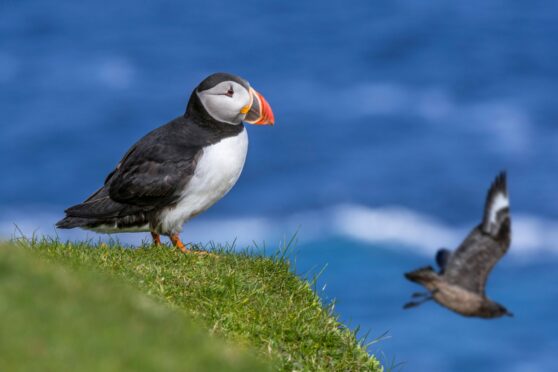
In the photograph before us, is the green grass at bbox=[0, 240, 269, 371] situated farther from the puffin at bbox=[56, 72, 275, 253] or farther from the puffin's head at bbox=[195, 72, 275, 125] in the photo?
the puffin's head at bbox=[195, 72, 275, 125]

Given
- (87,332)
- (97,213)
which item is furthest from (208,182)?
(87,332)

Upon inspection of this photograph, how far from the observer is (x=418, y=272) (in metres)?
5.91

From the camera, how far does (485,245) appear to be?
18.9 feet

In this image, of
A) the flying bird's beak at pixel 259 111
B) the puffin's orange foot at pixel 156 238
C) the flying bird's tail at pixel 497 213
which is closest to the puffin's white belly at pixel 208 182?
the puffin's orange foot at pixel 156 238

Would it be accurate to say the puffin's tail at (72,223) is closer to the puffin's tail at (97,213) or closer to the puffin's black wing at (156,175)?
the puffin's tail at (97,213)

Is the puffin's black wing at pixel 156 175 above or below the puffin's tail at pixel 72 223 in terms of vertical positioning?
above

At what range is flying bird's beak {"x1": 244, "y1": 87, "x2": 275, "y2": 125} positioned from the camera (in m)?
8.55

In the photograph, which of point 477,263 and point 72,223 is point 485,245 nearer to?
point 477,263

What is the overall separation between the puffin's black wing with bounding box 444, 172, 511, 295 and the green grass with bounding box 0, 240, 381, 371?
5.47ft

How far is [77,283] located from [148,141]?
3741 mm

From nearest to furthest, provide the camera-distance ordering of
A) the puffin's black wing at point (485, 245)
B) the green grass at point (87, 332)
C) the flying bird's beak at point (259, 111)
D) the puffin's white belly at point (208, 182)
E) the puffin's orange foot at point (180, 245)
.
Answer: the green grass at point (87, 332), the puffin's black wing at point (485, 245), the puffin's white belly at point (208, 182), the puffin's orange foot at point (180, 245), the flying bird's beak at point (259, 111)

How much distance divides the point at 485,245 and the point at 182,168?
10.9ft

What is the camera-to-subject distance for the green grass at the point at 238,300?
7.04m

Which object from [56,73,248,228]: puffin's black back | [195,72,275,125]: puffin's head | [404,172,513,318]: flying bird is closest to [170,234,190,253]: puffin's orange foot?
[56,73,248,228]: puffin's black back
